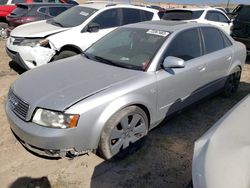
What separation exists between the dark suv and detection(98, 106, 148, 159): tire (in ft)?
20.9

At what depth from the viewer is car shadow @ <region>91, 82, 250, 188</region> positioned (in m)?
3.34

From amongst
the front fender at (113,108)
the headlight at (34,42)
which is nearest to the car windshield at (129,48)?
the front fender at (113,108)

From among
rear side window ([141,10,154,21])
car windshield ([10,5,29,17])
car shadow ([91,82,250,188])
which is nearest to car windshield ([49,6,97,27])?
rear side window ([141,10,154,21])

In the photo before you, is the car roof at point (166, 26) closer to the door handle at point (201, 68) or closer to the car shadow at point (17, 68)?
the door handle at point (201, 68)

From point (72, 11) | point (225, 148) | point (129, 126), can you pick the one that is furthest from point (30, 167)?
point (72, 11)

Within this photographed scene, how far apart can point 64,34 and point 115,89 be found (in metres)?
3.47

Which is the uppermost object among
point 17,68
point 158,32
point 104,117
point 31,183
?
point 158,32

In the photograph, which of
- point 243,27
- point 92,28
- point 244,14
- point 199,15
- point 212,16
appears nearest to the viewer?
point 92,28

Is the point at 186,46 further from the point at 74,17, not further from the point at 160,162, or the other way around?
the point at 74,17

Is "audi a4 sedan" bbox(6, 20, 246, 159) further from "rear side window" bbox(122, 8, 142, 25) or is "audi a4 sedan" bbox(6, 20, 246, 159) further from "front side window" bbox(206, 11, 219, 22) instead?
"front side window" bbox(206, 11, 219, 22)

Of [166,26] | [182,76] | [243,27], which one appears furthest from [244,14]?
[182,76]

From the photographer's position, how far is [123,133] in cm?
355

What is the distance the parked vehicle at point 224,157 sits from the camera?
A: 1.86 m

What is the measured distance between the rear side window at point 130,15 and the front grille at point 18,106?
452cm
